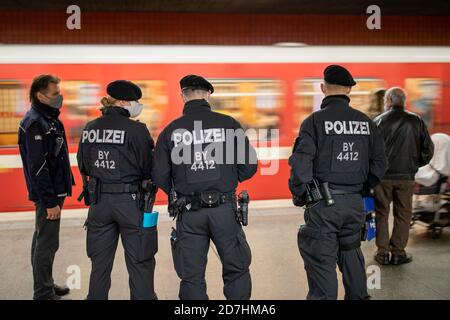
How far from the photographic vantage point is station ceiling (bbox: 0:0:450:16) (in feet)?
20.5

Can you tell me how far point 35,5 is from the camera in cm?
645

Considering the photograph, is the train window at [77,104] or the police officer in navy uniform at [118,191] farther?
the train window at [77,104]

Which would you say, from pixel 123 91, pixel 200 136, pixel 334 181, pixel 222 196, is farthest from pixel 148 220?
pixel 334 181

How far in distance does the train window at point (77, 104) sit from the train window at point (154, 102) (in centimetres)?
57

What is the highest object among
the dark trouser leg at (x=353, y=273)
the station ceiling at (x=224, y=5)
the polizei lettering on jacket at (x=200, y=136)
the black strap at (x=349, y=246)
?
the station ceiling at (x=224, y=5)

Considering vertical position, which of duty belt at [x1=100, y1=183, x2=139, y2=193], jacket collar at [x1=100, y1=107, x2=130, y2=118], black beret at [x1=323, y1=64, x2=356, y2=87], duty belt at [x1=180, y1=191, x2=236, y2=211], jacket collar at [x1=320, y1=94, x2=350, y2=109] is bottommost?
duty belt at [x1=180, y1=191, x2=236, y2=211]

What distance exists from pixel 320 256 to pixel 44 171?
208 cm

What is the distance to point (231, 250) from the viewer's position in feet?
10.4

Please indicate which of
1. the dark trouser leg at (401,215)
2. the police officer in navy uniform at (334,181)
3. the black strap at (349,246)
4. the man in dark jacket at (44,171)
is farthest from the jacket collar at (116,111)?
the dark trouser leg at (401,215)

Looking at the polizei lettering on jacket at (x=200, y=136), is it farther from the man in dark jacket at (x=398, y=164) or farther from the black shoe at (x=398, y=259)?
the black shoe at (x=398, y=259)

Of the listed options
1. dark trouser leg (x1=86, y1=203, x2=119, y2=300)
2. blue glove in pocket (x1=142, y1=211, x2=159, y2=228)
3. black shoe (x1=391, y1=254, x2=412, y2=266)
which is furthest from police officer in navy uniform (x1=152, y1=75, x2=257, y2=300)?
black shoe (x1=391, y1=254, x2=412, y2=266)

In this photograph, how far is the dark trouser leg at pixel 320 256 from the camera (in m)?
3.24

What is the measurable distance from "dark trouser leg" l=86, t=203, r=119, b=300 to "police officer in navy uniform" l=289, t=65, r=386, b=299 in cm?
133

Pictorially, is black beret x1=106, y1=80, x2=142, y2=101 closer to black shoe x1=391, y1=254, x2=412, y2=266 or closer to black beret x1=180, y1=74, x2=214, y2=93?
black beret x1=180, y1=74, x2=214, y2=93
